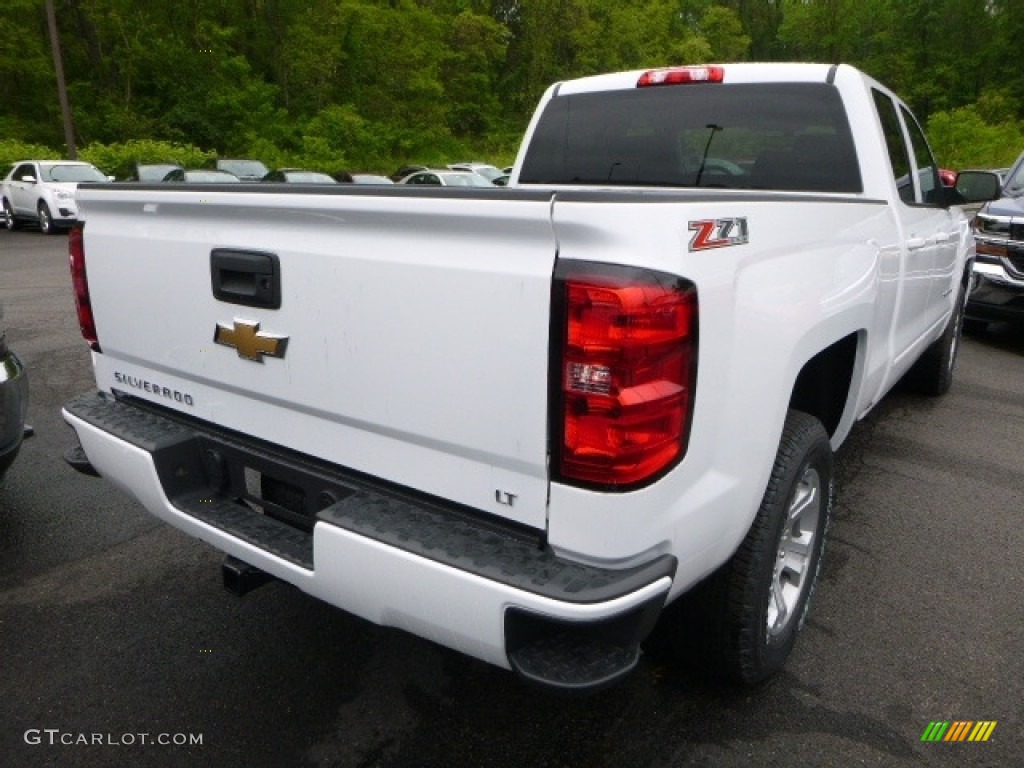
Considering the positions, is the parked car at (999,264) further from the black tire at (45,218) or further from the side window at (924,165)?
the black tire at (45,218)

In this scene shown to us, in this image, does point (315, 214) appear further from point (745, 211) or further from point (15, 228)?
Result: point (15, 228)

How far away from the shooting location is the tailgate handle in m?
2.03

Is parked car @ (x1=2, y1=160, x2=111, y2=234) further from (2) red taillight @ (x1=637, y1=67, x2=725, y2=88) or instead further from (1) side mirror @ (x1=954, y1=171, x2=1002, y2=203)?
(1) side mirror @ (x1=954, y1=171, x2=1002, y2=203)

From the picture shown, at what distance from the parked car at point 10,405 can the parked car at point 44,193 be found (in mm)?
15695

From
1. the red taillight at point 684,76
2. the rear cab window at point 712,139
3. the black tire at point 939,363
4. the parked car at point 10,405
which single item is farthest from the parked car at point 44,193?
the black tire at point 939,363

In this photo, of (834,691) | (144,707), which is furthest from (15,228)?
(834,691)

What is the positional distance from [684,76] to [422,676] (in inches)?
114

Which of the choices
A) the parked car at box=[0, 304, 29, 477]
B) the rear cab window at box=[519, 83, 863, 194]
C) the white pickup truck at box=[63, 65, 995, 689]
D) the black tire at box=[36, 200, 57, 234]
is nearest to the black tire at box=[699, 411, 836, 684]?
the white pickup truck at box=[63, 65, 995, 689]

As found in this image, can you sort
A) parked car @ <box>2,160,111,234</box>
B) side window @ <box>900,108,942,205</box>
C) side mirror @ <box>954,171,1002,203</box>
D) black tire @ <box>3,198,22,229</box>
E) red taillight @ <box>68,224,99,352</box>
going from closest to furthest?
red taillight @ <box>68,224,99,352</box> < side window @ <box>900,108,942,205</box> < side mirror @ <box>954,171,1002,203</box> < parked car @ <box>2,160,111,234</box> < black tire @ <box>3,198,22,229</box>

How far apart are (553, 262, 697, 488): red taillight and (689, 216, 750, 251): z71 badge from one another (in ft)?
0.39

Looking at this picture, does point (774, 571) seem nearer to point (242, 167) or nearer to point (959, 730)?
point (959, 730)

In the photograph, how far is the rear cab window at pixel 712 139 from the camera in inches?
134

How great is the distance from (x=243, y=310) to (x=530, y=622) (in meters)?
1.19

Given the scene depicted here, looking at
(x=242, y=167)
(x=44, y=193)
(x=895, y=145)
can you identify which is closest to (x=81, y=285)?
(x=895, y=145)
